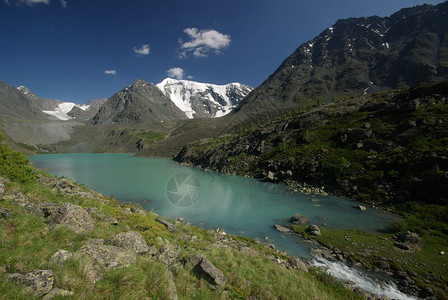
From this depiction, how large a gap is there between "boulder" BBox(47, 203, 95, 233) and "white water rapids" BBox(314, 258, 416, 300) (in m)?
16.4

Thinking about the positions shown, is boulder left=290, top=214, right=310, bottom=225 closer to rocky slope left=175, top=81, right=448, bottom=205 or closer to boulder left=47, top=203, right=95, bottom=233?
rocky slope left=175, top=81, right=448, bottom=205

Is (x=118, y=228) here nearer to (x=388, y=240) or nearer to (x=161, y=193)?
(x=388, y=240)

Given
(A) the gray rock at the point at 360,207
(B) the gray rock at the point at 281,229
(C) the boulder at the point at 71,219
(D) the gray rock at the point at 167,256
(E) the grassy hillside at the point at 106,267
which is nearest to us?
(E) the grassy hillside at the point at 106,267

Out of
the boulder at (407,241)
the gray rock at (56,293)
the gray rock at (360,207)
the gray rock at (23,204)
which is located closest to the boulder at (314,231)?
the boulder at (407,241)

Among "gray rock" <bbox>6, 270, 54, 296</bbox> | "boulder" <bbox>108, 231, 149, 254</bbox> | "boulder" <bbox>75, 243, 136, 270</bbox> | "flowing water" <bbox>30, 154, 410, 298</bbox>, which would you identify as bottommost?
"flowing water" <bbox>30, 154, 410, 298</bbox>

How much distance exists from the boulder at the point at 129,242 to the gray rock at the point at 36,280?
12.8ft

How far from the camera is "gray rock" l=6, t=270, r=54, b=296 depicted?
3586 millimetres

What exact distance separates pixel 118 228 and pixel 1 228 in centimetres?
518

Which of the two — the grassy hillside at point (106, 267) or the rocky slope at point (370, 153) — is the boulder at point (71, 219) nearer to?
the grassy hillside at point (106, 267)

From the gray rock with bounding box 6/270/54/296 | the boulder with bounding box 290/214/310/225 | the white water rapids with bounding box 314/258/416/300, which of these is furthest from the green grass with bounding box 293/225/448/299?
the gray rock with bounding box 6/270/54/296

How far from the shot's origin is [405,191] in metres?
30.6

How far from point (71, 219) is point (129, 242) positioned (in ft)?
8.37

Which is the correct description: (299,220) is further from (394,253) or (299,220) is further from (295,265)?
(295,265)

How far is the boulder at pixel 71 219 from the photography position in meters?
7.46
